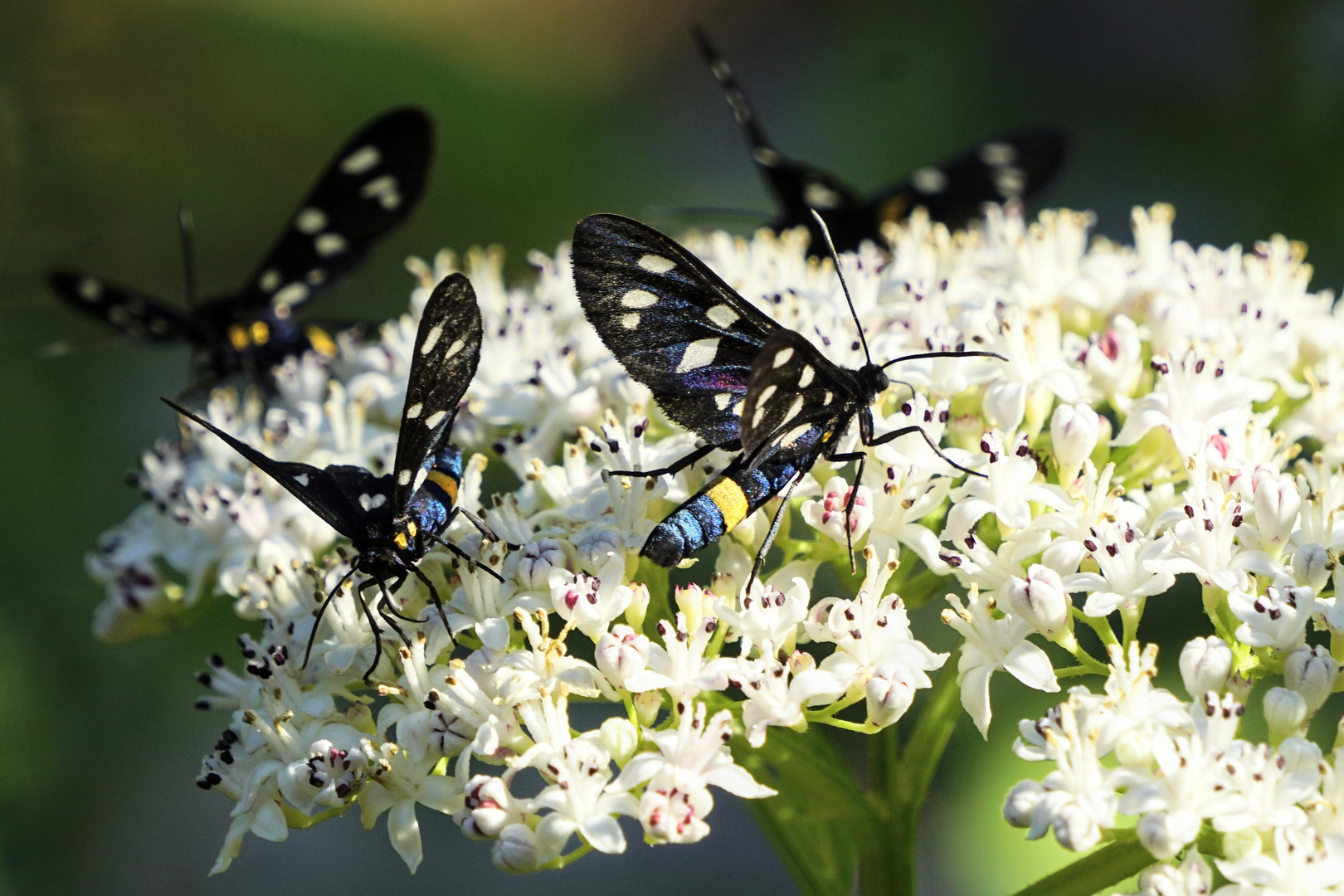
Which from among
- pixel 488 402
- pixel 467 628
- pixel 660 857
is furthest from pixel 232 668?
pixel 660 857

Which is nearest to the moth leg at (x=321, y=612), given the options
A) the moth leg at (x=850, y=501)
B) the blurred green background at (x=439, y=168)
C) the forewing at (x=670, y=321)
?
the forewing at (x=670, y=321)

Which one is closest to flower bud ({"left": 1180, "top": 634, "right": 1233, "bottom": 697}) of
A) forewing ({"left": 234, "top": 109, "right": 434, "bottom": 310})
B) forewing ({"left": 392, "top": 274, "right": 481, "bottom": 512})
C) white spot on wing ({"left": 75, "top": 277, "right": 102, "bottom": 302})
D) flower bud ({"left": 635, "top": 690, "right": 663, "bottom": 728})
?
flower bud ({"left": 635, "top": 690, "right": 663, "bottom": 728})

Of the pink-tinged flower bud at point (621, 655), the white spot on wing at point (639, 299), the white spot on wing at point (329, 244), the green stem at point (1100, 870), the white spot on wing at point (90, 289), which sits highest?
the white spot on wing at point (90, 289)

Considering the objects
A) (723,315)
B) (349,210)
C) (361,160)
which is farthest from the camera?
(349,210)

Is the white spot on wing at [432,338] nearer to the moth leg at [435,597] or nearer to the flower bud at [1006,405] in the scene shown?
the moth leg at [435,597]

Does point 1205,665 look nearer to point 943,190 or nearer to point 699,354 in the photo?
point 699,354

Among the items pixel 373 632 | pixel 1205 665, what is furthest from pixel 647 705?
pixel 1205 665

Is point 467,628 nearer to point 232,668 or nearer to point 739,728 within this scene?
point 739,728

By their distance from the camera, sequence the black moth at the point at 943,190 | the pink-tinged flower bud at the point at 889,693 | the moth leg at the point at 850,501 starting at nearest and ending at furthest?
1. the pink-tinged flower bud at the point at 889,693
2. the moth leg at the point at 850,501
3. the black moth at the point at 943,190
